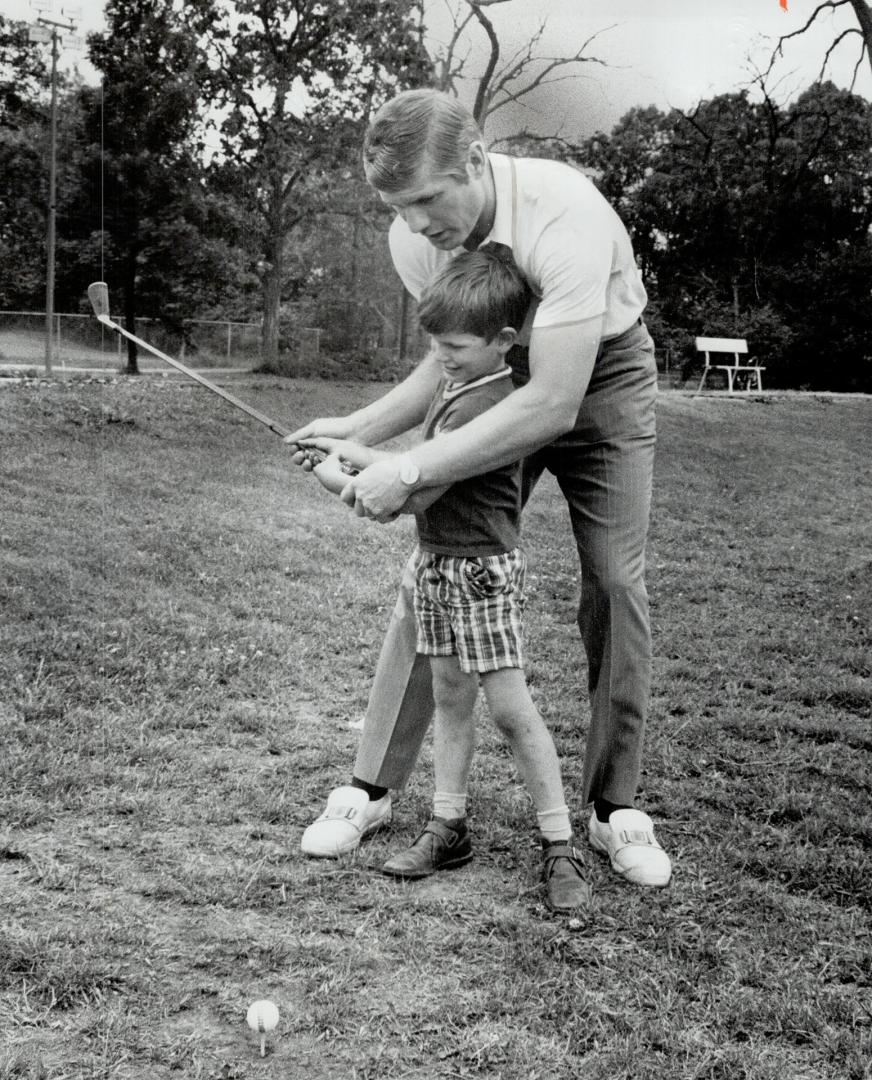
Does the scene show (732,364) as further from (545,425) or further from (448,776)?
(545,425)

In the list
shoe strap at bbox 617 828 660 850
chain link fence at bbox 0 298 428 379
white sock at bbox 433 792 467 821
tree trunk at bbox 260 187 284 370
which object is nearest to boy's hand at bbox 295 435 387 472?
white sock at bbox 433 792 467 821

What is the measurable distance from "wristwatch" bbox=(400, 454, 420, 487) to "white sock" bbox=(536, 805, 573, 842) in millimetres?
891

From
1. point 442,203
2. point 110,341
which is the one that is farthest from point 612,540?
point 110,341

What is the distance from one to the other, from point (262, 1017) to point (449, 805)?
0.97 meters

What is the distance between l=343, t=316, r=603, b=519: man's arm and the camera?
273 cm

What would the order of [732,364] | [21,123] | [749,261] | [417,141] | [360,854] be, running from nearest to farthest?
[417,141]
[360,854]
[21,123]
[749,261]
[732,364]

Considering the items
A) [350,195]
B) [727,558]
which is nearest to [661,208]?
[350,195]

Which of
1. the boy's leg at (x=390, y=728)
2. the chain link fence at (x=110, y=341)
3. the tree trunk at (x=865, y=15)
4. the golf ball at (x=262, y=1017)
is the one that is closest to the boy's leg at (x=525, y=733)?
the boy's leg at (x=390, y=728)

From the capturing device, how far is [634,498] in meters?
3.06

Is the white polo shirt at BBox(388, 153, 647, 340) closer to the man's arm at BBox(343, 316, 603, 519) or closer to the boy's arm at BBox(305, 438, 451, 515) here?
the man's arm at BBox(343, 316, 603, 519)

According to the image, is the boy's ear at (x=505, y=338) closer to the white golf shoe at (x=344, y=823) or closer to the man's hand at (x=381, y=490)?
the man's hand at (x=381, y=490)

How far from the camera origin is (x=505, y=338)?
2859mm

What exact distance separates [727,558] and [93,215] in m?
14.4

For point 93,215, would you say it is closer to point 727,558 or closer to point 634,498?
point 727,558
